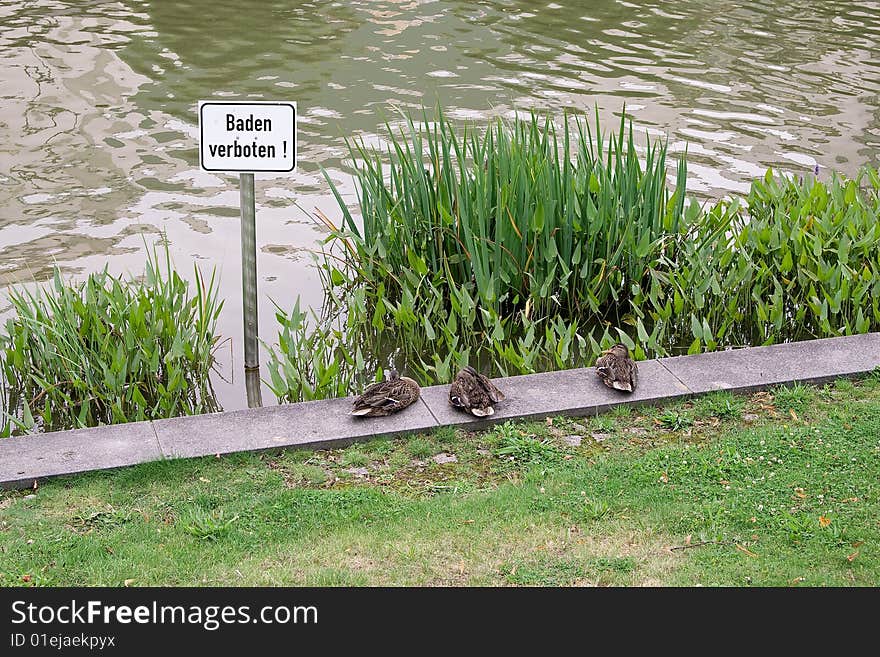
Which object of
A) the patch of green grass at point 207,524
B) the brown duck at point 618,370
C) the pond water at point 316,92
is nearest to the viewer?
the patch of green grass at point 207,524

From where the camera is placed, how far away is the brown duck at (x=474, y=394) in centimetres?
470

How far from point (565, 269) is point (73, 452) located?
2.72 metres

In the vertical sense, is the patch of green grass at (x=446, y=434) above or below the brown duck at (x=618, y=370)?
below

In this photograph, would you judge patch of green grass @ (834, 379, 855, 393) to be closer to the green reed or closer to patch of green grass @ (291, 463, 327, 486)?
patch of green grass @ (291, 463, 327, 486)

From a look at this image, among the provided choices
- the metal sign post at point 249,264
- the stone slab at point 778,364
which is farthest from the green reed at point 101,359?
the stone slab at point 778,364

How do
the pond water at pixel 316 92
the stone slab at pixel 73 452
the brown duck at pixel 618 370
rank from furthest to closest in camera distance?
the pond water at pixel 316 92, the brown duck at pixel 618 370, the stone slab at pixel 73 452

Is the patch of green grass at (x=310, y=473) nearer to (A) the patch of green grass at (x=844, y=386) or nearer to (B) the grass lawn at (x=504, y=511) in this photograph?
(B) the grass lawn at (x=504, y=511)

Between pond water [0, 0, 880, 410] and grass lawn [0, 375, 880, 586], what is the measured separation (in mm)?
1557

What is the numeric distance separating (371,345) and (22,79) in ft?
22.3

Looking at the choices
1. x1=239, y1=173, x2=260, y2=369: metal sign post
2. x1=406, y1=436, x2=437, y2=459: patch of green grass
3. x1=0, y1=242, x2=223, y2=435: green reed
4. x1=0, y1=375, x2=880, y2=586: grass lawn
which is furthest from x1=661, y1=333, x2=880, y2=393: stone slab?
x1=0, y1=242, x2=223, y2=435: green reed

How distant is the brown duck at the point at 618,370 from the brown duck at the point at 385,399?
888mm

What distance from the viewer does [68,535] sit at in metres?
3.93

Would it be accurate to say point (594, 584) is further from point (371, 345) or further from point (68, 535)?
point (371, 345)

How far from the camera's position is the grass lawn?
3.71m
